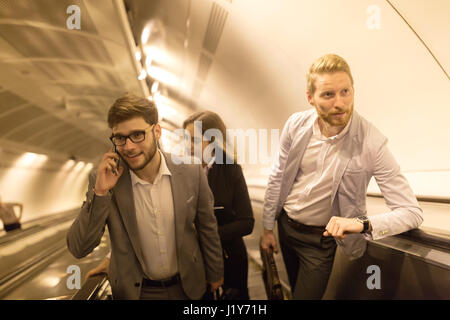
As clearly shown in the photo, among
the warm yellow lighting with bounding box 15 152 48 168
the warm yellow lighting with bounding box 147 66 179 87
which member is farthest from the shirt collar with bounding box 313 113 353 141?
the warm yellow lighting with bounding box 15 152 48 168

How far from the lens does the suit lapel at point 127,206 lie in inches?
55.6

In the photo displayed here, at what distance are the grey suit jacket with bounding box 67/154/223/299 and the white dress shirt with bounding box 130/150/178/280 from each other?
0.15ft

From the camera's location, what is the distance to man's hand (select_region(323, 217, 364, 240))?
3.80ft

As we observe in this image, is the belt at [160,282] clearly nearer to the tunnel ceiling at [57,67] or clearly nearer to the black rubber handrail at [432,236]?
the tunnel ceiling at [57,67]

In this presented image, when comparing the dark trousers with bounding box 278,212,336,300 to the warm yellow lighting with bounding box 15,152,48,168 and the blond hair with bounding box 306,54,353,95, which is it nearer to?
the blond hair with bounding box 306,54,353,95

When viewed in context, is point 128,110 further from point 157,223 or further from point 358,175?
point 358,175

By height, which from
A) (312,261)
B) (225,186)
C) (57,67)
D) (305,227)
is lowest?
(312,261)

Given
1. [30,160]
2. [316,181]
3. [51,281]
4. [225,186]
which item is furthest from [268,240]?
[30,160]

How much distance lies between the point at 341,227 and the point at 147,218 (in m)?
1.12

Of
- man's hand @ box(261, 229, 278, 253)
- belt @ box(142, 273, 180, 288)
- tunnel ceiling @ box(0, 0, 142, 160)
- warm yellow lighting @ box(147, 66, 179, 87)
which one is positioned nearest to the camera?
belt @ box(142, 273, 180, 288)

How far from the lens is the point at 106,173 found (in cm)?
123

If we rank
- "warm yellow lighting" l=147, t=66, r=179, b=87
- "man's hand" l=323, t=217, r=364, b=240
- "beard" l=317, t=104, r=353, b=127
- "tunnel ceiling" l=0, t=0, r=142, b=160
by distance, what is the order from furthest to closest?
1. "warm yellow lighting" l=147, t=66, r=179, b=87
2. "tunnel ceiling" l=0, t=0, r=142, b=160
3. "beard" l=317, t=104, r=353, b=127
4. "man's hand" l=323, t=217, r=364, b=240

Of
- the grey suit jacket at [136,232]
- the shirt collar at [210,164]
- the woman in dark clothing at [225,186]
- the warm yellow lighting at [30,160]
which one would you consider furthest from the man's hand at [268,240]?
the warm yellow lighting at [30,160]

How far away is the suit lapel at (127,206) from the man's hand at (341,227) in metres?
1.07
